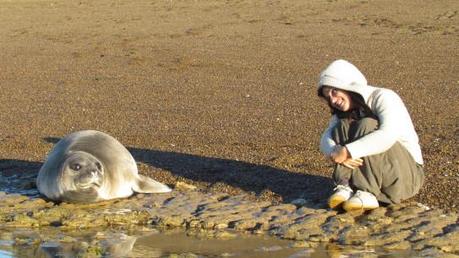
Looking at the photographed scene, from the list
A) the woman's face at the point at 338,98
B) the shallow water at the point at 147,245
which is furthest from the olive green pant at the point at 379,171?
the shallow water at the point at 147,245

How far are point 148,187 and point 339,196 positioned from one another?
1.60 meters

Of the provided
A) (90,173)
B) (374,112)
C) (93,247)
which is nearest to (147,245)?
(93,247)

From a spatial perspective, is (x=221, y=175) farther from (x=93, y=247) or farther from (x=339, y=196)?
(x=93, y=247)

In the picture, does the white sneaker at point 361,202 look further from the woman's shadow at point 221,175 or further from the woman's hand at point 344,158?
the woman's shadow at point 221,175

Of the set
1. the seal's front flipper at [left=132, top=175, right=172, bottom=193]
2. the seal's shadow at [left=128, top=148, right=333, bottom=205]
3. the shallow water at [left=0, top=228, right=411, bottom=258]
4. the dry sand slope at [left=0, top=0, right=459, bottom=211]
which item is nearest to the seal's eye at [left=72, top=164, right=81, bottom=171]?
the seal's front flipper at [left=132, top=175, right=172, bottom=193]

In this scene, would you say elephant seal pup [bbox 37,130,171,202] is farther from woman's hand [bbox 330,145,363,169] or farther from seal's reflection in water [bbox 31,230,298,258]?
woman's hand [bbox 330,145,363,169]

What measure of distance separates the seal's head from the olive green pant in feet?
5.89

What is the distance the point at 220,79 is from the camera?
14.5m

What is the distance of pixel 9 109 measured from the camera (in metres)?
12.4

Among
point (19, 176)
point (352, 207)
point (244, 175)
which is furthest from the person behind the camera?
point (19, 176)

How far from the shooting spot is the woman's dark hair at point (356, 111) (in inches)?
269

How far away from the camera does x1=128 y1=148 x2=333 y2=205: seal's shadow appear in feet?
25.0

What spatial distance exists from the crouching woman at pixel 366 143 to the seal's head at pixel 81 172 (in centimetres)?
174

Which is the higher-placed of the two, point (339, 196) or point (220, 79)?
point (220, 79)
